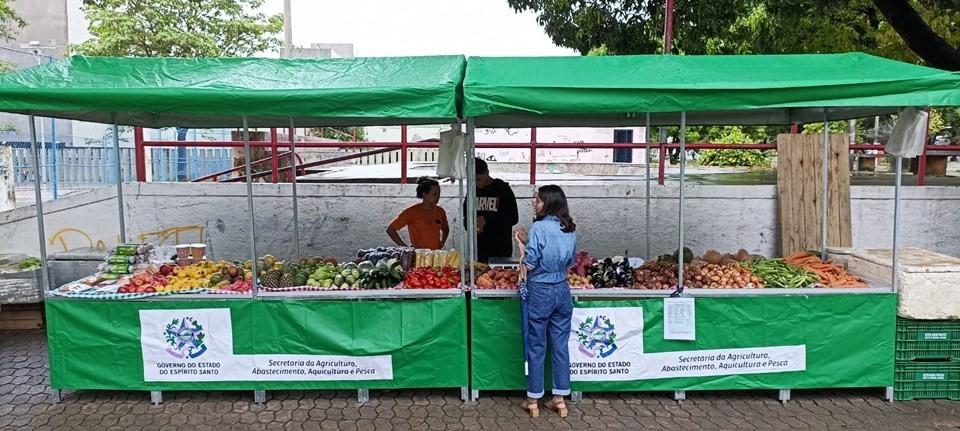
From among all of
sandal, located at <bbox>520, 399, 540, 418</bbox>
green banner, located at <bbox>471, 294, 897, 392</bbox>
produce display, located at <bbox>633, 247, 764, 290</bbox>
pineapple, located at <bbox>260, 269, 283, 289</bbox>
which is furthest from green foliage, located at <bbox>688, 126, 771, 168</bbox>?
pineapple, located at <bbox>260, 269, 283, 289</bbox>

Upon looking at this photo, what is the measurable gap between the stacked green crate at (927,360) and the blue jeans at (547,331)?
8.77ft

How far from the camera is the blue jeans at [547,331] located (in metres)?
4.50

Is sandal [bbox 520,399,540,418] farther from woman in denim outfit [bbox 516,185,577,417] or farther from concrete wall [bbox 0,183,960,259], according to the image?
concrete wall [bbox 0,183,960,259]

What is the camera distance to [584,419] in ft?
15.2

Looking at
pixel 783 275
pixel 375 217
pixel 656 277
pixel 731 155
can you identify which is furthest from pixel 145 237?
pixel 731 155

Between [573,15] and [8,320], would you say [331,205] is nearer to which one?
[8,320]

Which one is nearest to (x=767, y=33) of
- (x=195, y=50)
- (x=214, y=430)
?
(x=214, y=430)

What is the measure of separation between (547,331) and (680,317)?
1066mm

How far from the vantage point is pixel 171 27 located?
23.2m

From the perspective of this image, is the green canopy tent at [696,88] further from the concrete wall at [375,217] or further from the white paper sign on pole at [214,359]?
the concrete wall at [375,217]

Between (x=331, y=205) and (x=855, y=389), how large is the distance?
599 centimetres

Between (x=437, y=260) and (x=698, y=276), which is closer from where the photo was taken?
(x=698, y=276)

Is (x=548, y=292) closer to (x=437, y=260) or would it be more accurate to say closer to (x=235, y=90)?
(x=437, y=260)

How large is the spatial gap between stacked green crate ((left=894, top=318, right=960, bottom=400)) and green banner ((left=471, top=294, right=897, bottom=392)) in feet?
0.35
